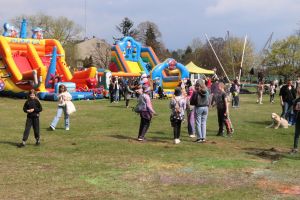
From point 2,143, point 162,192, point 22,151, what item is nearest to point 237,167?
point 162,192

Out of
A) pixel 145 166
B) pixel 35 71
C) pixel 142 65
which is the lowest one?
pixel 145 166

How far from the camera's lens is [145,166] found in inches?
312

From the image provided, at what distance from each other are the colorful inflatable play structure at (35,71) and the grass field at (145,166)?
12.5 meters

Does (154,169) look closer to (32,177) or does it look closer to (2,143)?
(32,177)

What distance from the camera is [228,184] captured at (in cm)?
666

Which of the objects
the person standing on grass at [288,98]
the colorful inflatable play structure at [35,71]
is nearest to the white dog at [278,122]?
the person standing on grass at [288,98]

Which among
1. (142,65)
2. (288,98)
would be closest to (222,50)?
(142,65)

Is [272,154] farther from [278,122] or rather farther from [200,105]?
[278,122]

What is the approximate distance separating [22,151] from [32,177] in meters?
2.53

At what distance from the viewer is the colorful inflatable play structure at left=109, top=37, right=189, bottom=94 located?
1267 inches

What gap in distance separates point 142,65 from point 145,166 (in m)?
30.2

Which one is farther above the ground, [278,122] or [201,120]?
[201,120]

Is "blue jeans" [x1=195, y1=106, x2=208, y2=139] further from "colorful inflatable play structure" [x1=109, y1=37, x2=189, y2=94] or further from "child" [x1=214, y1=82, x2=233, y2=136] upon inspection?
"colorful inflatable play structure" [x1=109, y1=37, x2=189, y2=94]

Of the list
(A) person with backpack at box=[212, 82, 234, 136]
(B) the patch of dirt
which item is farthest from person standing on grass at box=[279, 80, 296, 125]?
(B) the patch of dirt
